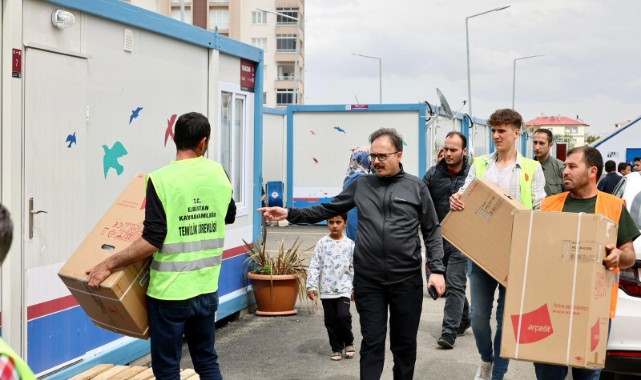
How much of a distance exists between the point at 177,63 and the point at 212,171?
125 inches

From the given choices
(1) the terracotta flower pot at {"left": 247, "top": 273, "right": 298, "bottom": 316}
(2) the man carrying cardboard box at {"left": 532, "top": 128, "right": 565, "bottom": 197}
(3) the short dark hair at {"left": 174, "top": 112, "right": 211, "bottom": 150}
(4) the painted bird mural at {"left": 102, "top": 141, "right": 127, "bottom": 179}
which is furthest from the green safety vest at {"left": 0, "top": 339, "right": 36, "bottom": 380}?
(1) the terracotta flower pot at {"left": 247, "top": 273, "right": 298, "bottom": 316}

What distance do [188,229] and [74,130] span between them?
6.07 ft

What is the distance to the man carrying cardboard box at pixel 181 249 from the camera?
4957mm

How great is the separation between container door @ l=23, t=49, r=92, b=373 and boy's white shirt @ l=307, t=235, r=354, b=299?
2051 millimetres

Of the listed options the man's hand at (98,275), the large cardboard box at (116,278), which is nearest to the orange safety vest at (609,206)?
the large cardboard box at (116,278)

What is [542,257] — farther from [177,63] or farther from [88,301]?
[177,63]

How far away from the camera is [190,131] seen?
5.16 metres

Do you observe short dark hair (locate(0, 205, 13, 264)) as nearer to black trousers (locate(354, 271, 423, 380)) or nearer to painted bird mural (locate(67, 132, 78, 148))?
black trousers (locate(354, 271, 423, 380))

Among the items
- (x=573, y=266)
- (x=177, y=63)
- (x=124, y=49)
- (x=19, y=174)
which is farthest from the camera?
(x=177, y=63)

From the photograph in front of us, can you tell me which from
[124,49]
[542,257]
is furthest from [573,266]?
[124,49]

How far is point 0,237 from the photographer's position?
7.78ft

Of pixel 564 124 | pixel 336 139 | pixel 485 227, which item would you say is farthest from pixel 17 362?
pixel 564 124

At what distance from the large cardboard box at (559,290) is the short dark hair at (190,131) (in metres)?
1.80

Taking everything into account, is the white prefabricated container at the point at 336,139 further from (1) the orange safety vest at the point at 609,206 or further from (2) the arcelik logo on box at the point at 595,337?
(2) the arcelik logo on box at the point at 595,337
